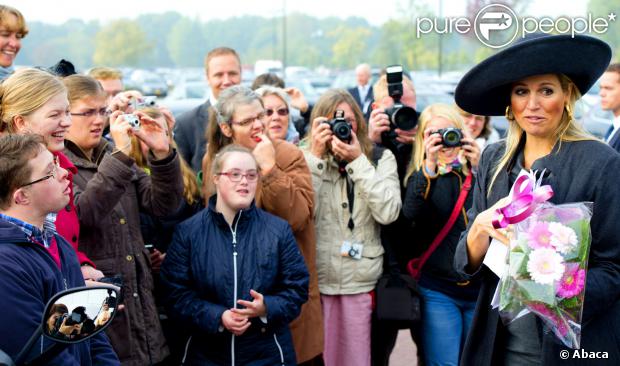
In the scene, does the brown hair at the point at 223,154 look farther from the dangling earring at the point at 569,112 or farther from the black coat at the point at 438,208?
the dangling earring at the point at 569,112

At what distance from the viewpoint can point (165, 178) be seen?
403cm

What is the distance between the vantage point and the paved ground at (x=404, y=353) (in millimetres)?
5737

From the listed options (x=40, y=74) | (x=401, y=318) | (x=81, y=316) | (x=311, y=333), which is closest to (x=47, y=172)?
(x=81, y=316)

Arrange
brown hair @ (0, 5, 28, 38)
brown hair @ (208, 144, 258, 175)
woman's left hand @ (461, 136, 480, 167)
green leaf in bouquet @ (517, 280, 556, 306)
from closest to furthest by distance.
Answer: green leaf in bouquet @ (517, 280, 556, 306), brown hair @ (208, 144, 258, 175), woman's left hand @ (461, 136, 480, 167), brown hair @ (0, 5, 28, 38)

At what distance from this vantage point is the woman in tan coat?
4.36 m

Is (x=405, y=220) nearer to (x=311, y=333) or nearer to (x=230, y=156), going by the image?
(x=311, y=333)

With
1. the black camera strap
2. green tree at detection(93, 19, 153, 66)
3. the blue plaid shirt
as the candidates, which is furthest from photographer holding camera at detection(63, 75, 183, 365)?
green tree at detection(93, 19, 153, 66)

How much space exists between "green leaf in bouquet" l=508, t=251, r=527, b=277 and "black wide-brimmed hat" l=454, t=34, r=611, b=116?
2.40ft

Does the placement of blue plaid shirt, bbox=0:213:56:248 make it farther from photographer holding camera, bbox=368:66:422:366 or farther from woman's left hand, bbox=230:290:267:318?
photographer holding camera, bbox=368:66:422:366

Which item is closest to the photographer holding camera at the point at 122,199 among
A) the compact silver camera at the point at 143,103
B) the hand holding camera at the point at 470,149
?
the compact silver camera at the point at 143,103

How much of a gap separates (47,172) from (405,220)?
2.60 meters

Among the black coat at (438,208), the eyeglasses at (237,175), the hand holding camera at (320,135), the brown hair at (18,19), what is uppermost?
the brown hair at (18,19)

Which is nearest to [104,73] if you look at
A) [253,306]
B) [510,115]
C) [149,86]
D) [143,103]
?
[143,103]

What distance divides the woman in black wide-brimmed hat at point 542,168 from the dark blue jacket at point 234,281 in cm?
121
